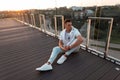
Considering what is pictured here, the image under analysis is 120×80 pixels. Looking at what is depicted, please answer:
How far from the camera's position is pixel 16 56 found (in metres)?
3.57

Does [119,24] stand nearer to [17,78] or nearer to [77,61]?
[77,61]

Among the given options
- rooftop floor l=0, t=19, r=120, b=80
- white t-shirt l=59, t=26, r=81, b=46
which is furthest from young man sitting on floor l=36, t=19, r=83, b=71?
rooftop floor l=0, t=19, r=120, b=80

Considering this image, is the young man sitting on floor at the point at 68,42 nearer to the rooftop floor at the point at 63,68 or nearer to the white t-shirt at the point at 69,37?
the white t-shirt at the point at 69,37

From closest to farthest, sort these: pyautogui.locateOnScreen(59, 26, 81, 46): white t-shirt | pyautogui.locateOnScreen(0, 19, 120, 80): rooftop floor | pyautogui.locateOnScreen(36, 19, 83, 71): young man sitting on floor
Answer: pyautogui.locateOnScreen(0, 19, 120, 80): rooftop floor → pyautogui.locateOnScreen(36, 19, 83, 71): young man sitting on floor → pyautogui.locateOnScreen(59, 26, 81, 46): white t-shirt

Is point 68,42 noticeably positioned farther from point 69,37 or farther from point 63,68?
point 63,68

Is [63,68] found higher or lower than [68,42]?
lower

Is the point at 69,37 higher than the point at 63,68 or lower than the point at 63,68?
higher

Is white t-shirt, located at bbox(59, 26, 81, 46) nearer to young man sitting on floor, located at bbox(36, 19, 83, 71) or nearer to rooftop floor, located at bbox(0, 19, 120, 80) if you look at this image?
young man sitting on floor, located at bbox(36, 19, 83, 71)

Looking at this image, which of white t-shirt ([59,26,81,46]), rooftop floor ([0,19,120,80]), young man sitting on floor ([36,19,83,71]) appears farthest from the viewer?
white t-shirt ([59,26,81,46])

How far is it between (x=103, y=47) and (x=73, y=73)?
1.09m

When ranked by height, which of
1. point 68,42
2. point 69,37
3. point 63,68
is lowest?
point 63,68

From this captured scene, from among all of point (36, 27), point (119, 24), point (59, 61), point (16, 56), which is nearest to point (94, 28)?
point (119, 24)

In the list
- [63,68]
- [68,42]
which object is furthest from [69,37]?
[63,68]

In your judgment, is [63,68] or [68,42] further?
[68,42]
